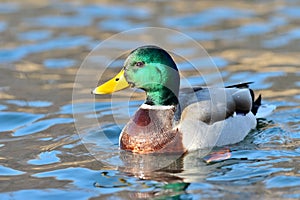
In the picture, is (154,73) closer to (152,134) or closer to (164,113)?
(164,113)

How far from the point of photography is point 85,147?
310 inches

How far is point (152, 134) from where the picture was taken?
743cm

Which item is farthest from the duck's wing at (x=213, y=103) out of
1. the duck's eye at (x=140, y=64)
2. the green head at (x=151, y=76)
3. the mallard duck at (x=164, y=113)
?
the duck's eye at (x=140, y=64)

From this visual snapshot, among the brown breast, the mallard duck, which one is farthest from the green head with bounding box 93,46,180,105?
the brown breast

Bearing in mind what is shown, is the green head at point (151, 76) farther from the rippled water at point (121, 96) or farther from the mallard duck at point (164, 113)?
the rippled water at point (121, 96)

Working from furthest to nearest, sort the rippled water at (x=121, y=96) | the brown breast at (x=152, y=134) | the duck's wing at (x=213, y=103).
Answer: the duck's wing at (x=213, y=103), the brown breast at (x=152, y=134), the rippled water at (x=121, y=96)

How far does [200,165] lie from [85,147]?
55.6 inches

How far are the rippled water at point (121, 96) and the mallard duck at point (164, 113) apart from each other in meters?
0.19

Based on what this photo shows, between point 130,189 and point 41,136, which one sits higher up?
point 41,136

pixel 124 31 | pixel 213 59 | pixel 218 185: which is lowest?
pixel 218 185

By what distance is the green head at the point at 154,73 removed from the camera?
738 centimetres

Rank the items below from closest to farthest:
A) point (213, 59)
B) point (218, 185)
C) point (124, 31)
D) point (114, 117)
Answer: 1. point (218, 185)
2. point (114, 117)
3. point (213, 59)
4. point (124, 31)

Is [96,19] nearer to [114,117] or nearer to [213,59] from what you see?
[213,59]

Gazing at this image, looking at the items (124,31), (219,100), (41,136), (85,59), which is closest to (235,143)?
(219,100)
